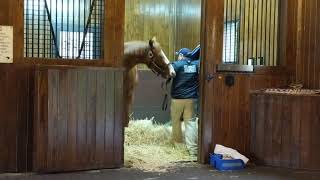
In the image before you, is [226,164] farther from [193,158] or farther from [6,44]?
[6,44]

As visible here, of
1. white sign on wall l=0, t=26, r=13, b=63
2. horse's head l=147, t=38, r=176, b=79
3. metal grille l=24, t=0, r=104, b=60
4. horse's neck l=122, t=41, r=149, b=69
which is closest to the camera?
white sign on wall l=0, t=26, r=13, b=63

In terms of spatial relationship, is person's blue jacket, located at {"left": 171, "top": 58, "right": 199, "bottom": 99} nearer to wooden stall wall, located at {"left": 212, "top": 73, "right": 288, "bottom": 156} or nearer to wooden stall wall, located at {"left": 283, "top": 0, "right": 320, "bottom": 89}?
wooden stall wall, located at {"left": 212, "top": 73, "right": 288, "bottom": 156}

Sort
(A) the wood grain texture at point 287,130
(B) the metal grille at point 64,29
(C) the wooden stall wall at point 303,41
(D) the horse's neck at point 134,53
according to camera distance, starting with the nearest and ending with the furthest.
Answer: (B) the metal grille at point 64,29
(A) the wood grain texture at point 287,130
(C) the wooden stall wall at point 303,41
(D) the horse's neck at point 134,53

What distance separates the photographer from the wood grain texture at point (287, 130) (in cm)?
470

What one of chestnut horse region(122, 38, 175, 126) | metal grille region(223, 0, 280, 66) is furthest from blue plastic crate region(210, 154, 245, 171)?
chestnut horse region(122, 38, 175, 126)

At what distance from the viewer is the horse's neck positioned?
581cm

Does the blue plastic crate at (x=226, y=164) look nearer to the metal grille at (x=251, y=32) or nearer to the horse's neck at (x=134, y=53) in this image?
the metal grille at (x=251, y=32)

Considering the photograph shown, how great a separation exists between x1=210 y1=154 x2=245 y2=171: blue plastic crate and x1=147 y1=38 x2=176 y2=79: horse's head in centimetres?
151

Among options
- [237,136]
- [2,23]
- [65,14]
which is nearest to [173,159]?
[237,136]

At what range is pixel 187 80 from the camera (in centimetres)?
591

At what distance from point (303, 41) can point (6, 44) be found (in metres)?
3.23

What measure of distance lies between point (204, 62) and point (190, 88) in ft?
3.08

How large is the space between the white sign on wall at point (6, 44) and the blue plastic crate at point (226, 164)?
234cm

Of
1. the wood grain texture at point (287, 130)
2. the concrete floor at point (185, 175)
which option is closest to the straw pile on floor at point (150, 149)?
the concrete floor at point (185, 175)
